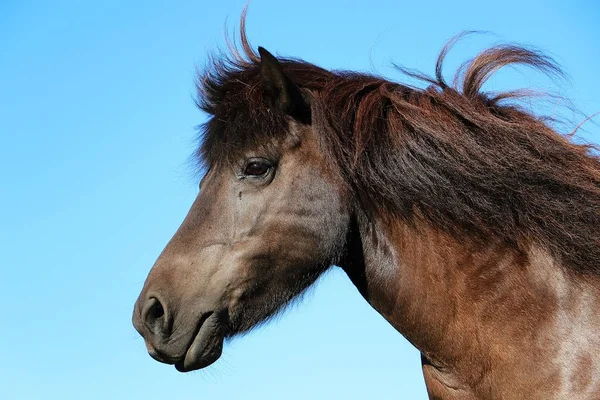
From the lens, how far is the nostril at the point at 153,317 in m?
4.67

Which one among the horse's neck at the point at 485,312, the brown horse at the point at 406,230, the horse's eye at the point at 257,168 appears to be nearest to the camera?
the horse's neck at the point at 485,312

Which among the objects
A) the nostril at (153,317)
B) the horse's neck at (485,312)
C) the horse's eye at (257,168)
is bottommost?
the nostril at (153,317)

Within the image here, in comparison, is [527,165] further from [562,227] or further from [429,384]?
[429,384]

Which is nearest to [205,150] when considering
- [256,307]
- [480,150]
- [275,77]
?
[275,77]

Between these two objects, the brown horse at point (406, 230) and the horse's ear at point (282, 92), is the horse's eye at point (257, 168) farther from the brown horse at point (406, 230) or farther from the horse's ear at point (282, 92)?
the horse's ear at point (282, 92)

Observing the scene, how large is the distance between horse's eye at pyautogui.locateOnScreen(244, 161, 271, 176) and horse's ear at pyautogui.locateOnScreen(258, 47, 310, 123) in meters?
0.38

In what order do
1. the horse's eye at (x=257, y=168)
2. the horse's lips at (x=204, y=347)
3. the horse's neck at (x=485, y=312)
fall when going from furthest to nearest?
1. the horse's eye at (x=257, y=168)
2. the horse's lips at (x=204, y=347)
3. the horse's neck at (x=485, y=312)

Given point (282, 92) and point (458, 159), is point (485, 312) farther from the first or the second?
point (282, 92)

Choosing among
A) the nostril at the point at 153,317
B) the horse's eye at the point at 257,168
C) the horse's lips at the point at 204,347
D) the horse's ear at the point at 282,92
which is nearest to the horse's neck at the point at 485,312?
the horse's eye at the point at 257,168

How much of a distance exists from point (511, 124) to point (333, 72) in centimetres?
123

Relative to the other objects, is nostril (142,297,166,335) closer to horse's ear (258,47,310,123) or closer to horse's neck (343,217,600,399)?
horse's neck (343,217,600,399)

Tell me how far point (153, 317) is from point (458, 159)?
2.00 m

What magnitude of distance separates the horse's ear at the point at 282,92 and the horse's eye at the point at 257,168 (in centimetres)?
38

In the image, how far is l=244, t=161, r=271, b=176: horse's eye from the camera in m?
4.95
